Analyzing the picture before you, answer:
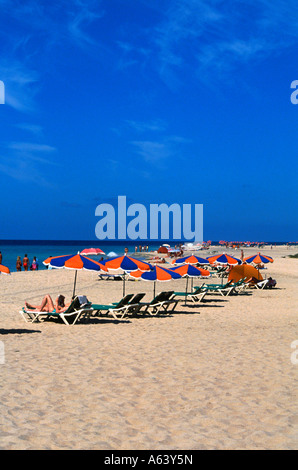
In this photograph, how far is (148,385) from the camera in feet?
20.9

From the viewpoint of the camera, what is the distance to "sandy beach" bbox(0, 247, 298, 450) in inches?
183

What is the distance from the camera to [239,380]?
6.70 metres

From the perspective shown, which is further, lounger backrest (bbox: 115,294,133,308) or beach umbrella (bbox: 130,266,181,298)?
lounger backrest (bbox: 115,294,133,308)

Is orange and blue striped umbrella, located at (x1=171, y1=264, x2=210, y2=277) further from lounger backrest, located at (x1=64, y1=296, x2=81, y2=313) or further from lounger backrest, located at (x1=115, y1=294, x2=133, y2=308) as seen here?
lounger backrest, located at (x1=64, y1=296, x2=81, y2=313)

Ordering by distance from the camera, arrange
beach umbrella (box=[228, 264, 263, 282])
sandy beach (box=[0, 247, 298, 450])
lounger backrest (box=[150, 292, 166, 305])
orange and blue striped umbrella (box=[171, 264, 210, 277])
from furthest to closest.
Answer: beach umbrella (box=[228, 264, 263, 282]) < orange and blue striped umbrella (box=[171, 264, 210, 277]) < lounger backrest (box=[150, 292, 166, 305]) < sandy beach (box=[0, 247, 298, 450])

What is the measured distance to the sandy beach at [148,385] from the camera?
15.2 feet

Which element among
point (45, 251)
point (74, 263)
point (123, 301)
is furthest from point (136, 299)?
point (45, 251)

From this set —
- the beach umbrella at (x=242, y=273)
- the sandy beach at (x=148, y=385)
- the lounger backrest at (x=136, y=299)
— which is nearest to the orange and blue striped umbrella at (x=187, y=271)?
the lounger backrest at (x=136, y=299)

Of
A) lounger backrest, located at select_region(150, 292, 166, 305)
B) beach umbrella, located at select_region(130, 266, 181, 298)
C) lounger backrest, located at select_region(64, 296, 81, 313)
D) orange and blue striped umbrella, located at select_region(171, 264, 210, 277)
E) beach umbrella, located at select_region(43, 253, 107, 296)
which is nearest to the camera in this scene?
lounger backrest, located at select_region(64, 296, 81, 313)

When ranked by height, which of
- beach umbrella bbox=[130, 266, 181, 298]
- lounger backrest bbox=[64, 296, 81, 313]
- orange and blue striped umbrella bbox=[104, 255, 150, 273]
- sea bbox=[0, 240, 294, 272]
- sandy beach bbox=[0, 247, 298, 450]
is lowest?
sandy beach bbox=[0, 247, 298, 450]

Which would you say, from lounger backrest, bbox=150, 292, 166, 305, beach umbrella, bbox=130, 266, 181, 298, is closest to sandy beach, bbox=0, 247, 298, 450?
beach umbrella, bbox=130, 266, 181, 298

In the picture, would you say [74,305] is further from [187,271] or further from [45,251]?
[45,251]

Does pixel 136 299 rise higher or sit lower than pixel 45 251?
lower

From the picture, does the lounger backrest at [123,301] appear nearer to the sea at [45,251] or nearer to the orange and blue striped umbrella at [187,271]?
the orange and blue striped umbrella at [187,271]
